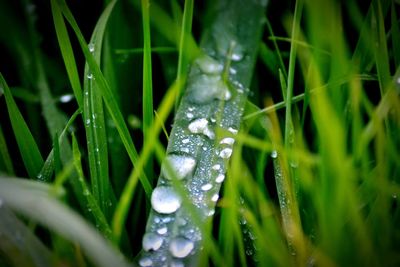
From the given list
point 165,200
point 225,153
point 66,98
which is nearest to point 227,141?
point 225,153

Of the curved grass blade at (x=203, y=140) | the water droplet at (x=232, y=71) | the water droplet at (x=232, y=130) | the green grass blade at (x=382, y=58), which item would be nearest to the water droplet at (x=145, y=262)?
the curved grass blade at (x=203, y=140)

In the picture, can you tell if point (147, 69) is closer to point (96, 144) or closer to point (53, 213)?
point (96, 144)

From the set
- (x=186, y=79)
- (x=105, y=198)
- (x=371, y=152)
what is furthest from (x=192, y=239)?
(x=371, y=152)

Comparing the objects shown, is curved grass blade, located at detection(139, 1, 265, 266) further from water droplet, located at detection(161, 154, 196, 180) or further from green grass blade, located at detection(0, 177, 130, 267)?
green grass blade, located at detection(0, 177, 130, 267)

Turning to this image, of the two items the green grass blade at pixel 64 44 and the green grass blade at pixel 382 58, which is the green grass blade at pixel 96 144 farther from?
the green grass blade at pixel 382 58

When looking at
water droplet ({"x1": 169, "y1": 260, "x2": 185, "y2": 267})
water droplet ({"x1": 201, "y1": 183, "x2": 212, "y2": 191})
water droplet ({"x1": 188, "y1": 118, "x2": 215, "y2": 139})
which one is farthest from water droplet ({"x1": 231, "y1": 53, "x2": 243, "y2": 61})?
water droplet ({"x1": 169, "y1": 260, "x2": 185, "y2": 267})

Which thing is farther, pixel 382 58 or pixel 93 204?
pixel 382 58

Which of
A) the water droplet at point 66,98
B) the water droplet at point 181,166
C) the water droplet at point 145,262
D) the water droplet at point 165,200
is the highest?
the water droplet at point 66,98
